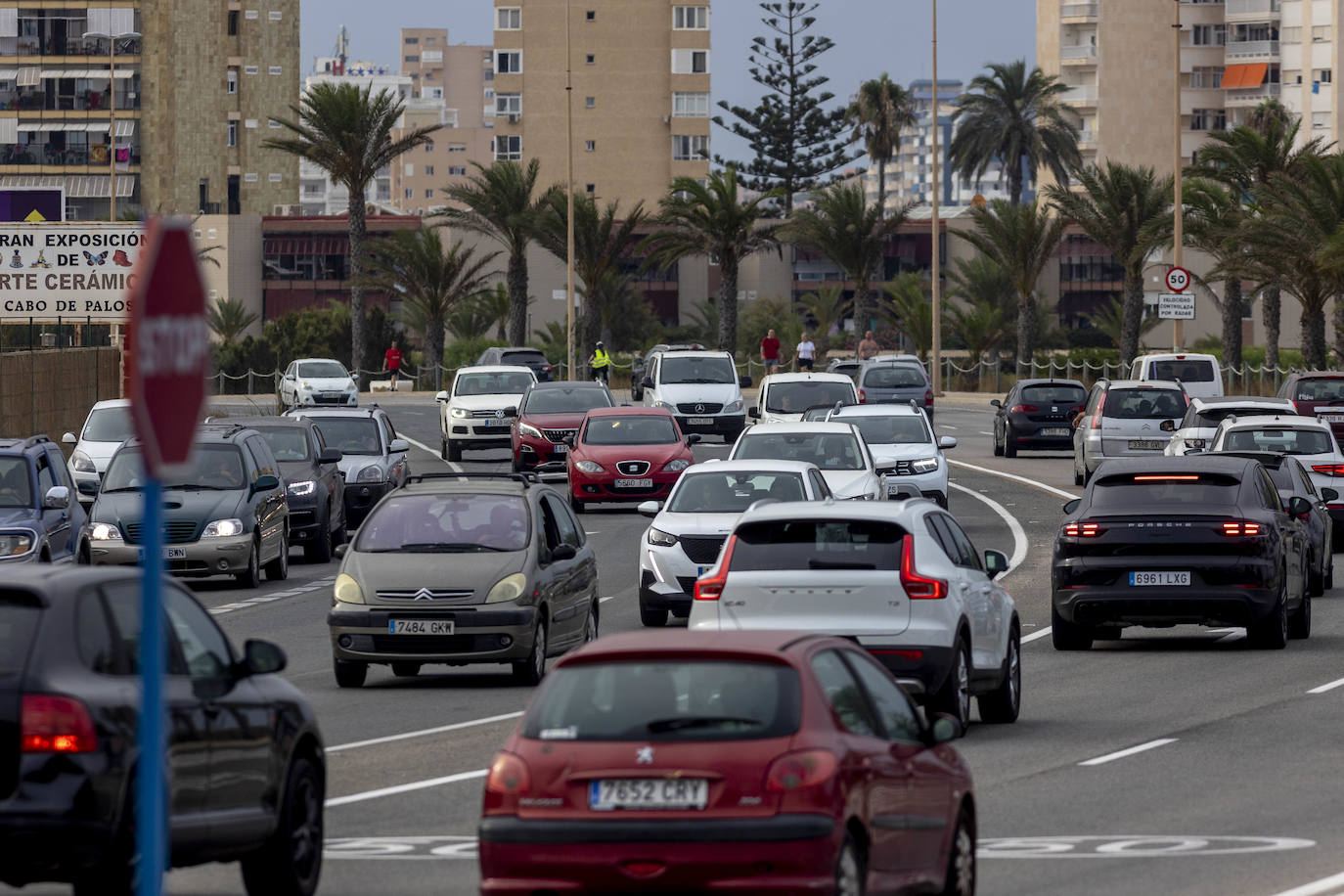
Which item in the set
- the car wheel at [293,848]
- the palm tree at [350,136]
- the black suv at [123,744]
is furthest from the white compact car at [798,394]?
the palm tree at [350,136]

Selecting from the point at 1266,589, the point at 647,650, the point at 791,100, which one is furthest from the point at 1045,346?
the point at 647,650

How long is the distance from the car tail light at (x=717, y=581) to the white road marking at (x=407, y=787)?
1.85 meters

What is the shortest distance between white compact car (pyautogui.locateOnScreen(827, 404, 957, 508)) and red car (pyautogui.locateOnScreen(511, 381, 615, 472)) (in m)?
6.78

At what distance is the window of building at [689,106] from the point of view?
135750mm

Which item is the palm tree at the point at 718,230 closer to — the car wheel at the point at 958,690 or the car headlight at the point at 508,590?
the car headlight at the point at 508,590

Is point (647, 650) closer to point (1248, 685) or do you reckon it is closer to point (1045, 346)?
point (1248, 685)

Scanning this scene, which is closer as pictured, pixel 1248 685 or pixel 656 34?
pixel 1248 685

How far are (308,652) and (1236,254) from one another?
44.8 m

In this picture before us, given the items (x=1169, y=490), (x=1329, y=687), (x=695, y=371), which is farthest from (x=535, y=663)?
(x=695, y=371)

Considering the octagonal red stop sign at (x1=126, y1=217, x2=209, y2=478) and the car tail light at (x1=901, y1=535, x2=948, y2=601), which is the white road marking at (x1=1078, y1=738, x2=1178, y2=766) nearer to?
the car tail light at (x1=901, y1=535, x2=948, y2=601)

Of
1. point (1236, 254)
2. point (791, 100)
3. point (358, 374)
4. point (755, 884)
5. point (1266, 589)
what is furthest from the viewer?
point (791, 100)

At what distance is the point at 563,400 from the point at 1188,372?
44.9 feet

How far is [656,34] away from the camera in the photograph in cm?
13550

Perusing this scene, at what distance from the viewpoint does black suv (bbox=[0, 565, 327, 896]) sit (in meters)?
8.16
